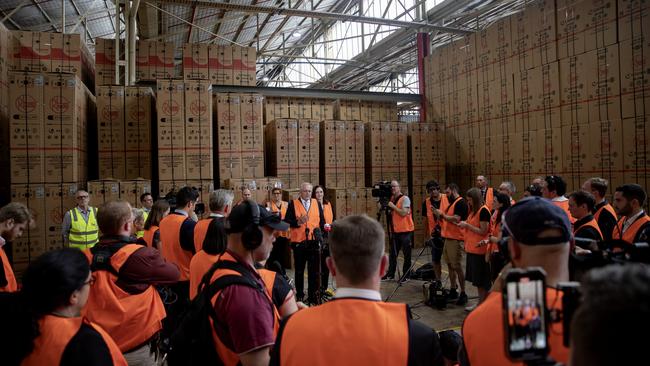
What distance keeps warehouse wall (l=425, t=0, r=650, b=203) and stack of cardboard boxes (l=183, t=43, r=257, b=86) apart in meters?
5.81

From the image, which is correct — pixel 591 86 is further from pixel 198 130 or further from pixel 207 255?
pixel 207 255

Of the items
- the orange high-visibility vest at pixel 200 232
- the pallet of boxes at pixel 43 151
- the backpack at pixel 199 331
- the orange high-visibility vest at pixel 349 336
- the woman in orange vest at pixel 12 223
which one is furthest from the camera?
the pallet of boxes at pixel 43 151

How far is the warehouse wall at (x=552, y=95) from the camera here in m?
7.21

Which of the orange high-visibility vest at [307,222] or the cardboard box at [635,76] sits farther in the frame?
the cardboard box at [635,76]

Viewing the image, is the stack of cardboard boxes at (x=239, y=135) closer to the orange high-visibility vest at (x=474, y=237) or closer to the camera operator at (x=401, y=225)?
the camera operator at (x=401, y=225)

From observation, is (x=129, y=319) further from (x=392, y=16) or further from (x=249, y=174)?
(x=392, y=16)

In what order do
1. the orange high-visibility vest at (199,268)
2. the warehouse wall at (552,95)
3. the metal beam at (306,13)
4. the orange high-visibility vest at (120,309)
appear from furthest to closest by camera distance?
the metal beam at (306,13), the warehouse wall at (552,95), the orange high-visibility vest at (199,268), the orange high-visibility vest at (120,309)

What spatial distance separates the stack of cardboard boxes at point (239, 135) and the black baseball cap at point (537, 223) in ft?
25.3

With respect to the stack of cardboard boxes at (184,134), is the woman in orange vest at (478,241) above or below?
below

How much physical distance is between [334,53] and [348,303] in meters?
19.6

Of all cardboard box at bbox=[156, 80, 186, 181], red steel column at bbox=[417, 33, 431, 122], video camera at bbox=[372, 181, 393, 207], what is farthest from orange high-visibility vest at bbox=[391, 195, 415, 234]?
red steel column at bbox=[417, 33, 431, 122]

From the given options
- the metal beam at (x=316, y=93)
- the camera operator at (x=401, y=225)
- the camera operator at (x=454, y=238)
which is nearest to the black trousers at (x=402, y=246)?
the camera operator at (x=401, y=225)

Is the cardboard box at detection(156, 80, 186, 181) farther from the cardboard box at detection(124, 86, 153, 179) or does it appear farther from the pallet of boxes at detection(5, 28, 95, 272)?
the pallet of boxes at detection(5, 28, 95, 272)

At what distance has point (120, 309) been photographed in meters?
2.59
